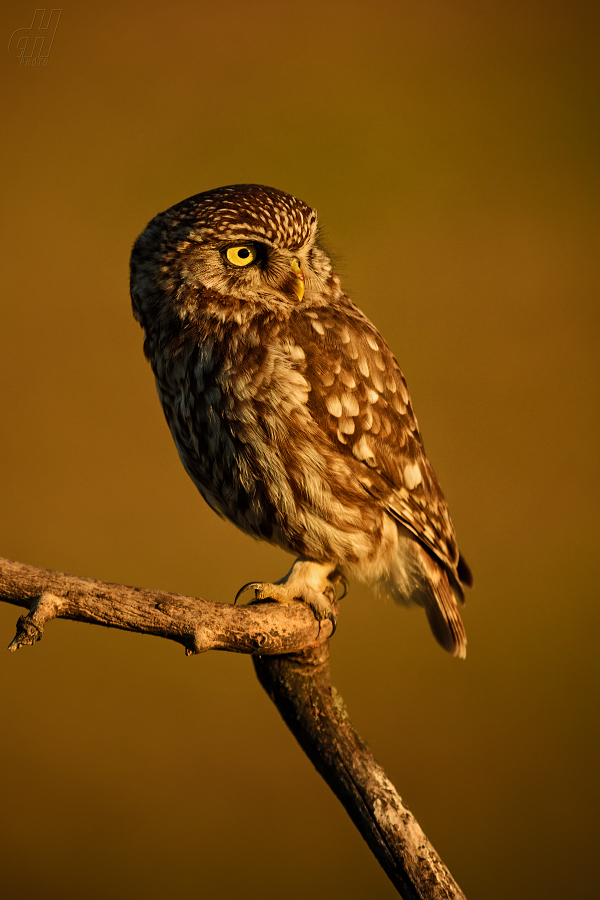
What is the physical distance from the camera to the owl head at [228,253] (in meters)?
1.33

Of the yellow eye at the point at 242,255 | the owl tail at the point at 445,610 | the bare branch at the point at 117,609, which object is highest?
the yellow eye at the point at 242,255

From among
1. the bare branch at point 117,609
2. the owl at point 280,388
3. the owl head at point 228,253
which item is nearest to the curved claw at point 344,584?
the owl at point 280,388

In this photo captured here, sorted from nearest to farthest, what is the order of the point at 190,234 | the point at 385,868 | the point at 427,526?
1. the point at 385,868
2. the point at 190,234
3. the point at 427,526

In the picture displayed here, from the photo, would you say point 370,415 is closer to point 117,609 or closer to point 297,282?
point 297,282

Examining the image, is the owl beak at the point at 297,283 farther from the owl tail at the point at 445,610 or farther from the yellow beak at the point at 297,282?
the owl tail at the point at 445,610

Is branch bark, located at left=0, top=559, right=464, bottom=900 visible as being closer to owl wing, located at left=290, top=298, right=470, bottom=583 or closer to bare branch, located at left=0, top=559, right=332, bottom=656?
bare branch, located at left=0, top=559, right=332, bottom=656

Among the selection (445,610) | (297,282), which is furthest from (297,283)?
(445,610)

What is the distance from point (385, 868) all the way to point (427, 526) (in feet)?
2.26

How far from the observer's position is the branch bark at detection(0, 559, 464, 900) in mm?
1081

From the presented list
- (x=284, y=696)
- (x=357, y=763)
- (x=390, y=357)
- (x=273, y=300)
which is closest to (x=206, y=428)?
(x=273, y=300)

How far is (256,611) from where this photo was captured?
4.24ft

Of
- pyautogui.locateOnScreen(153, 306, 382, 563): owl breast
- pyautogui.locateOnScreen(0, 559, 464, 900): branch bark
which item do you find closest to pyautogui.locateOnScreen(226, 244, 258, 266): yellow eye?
pyautogui.locateOnScreen(153, 306, 382, 563): owl breast

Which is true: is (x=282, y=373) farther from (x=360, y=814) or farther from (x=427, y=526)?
(x=360, y=814)

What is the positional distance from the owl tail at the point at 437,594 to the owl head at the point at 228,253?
71cm
